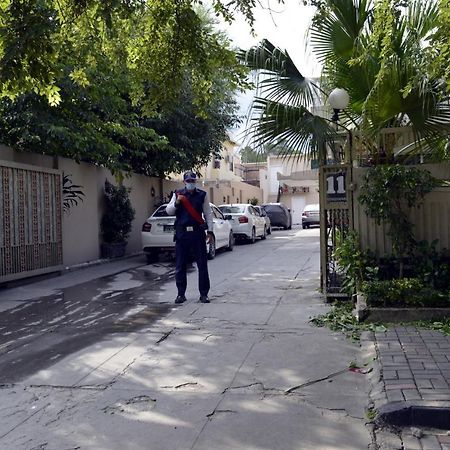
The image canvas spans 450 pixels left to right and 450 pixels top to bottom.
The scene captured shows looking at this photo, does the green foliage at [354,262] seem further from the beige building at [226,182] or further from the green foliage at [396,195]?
the beige building at [226,182]

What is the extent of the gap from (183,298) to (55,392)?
12.0ft

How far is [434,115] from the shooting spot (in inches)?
292

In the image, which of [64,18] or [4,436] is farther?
[64,18]

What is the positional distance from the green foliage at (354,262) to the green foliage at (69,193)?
731cm

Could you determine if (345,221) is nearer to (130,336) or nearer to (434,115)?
(434,115)

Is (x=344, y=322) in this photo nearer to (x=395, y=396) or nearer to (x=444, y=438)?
(x=395, y=396)

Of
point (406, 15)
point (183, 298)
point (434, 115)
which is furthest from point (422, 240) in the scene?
point (183, 298)

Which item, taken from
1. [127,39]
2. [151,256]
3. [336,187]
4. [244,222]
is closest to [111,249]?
[151,256]

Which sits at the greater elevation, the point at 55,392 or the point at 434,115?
the point at 434,115

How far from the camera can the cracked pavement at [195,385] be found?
3.88 meters

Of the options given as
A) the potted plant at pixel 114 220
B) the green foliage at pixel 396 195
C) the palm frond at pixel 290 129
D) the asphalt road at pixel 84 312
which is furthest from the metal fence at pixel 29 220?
the green foliage at pixel 396 195

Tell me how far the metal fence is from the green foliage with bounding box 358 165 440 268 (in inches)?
253

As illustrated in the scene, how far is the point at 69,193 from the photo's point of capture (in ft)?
42.4

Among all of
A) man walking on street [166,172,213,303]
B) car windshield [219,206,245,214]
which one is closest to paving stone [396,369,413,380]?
man walking on street [166,172,213,303]
